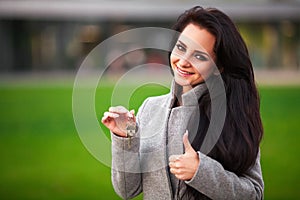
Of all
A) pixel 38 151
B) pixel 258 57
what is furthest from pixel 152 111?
pixel 258 57

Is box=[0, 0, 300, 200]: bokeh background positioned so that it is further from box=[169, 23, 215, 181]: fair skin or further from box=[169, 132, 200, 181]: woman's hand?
box=[169, 132, 200, 181]: woman's hand

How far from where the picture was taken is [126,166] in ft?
8.18

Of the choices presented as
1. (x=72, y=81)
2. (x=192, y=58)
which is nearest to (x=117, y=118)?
(x=192, y=58)

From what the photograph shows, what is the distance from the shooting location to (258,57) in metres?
36.8

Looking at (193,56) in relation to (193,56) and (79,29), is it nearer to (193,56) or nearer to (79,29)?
(193,56)

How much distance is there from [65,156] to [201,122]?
321 inches

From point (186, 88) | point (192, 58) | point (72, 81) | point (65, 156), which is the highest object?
point (192, 58)

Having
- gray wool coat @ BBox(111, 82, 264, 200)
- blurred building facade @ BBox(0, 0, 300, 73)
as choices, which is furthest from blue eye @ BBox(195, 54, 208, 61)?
blurred building facade @ BBox(0, 0, 300, 73)

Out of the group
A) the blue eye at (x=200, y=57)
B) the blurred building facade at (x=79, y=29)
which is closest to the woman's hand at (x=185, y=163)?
the blue eye at (x=200, y=57)

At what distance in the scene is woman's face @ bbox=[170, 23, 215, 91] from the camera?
7.99 feet

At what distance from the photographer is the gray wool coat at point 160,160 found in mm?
2395

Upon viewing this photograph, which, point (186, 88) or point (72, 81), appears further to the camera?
point (72, 81)

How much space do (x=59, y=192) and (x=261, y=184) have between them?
540 cm

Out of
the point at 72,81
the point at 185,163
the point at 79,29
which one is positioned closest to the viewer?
the point at 185,163
